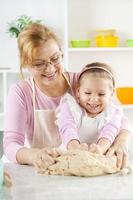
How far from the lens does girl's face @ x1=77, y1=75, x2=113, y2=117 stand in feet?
5.08

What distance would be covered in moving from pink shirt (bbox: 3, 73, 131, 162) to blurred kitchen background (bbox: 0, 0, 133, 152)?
69.9 inches

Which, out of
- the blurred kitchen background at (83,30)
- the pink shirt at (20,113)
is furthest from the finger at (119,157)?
the blurred kitchen background at (83,30)

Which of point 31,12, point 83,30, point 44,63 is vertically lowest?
point 44,63

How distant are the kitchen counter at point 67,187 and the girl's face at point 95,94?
32 centimetres

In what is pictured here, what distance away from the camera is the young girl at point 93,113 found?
5.05ft

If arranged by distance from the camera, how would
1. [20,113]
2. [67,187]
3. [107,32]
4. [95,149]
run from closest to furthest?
[67,187]
[95,149]
[20,113]
[107,32]

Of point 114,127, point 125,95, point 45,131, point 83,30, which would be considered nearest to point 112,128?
point 114,127

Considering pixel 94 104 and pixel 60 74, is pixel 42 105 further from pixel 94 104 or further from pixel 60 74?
pixel 94 104

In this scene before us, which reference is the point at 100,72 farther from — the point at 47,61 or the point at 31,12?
the point at 31,12

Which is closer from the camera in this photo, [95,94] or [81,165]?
[81,165]

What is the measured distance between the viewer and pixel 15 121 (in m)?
1.64

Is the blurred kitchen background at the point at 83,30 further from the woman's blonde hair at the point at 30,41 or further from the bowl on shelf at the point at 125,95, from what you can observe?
the woman's blonde hair at the point at 30,41

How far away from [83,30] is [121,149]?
241cm

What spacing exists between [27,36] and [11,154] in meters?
0.43
